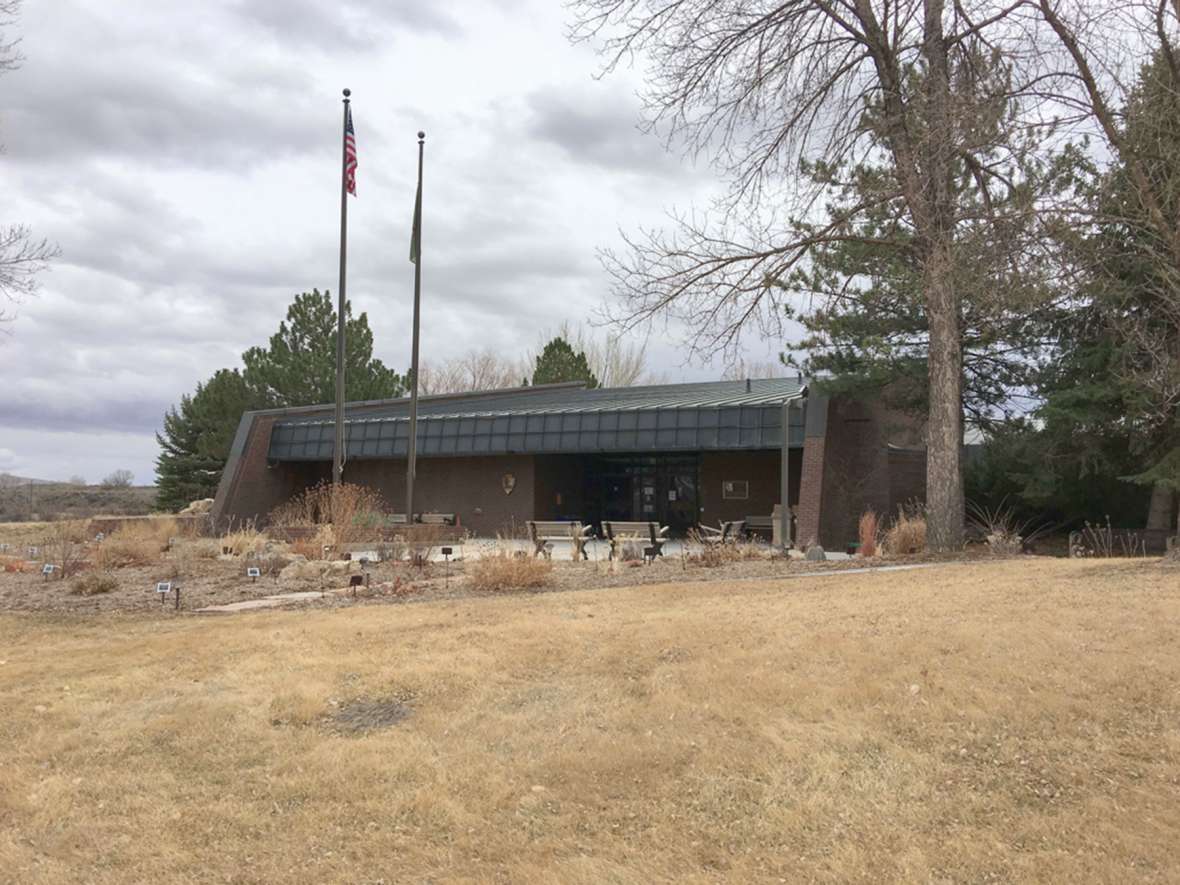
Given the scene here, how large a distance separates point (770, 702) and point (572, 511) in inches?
1072

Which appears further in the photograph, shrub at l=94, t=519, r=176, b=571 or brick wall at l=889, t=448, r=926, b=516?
brick wall at l=889, t=448, r=926, b=516

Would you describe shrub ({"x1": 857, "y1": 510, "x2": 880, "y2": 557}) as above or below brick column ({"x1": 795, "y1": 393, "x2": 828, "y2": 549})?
below

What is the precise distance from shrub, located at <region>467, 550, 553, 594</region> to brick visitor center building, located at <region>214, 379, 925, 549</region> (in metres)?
11.9

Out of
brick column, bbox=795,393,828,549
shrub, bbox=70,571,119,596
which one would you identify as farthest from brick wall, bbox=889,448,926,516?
shrub, bbox=70,571,119,596

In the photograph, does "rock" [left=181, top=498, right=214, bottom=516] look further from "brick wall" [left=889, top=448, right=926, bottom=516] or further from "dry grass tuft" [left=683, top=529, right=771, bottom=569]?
"dry grass tuft" [left=683, top=529, right=771, bottom=569]

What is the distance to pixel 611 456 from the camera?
33.8 metres

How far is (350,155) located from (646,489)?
47.8ft

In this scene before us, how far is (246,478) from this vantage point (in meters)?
33.5

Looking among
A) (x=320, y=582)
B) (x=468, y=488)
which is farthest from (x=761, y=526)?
(x=320, y=582)

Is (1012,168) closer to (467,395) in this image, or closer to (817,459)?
(817,459)

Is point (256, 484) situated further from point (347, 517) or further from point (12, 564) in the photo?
point (12, 564)

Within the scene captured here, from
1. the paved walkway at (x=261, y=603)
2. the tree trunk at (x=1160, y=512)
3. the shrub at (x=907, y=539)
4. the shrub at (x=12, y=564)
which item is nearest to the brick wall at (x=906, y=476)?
the tree trunk at (x=1160, y=512)

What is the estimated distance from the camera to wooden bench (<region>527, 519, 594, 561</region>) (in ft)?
56.7

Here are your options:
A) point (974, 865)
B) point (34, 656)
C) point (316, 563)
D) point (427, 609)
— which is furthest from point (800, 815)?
point (316, 563)
